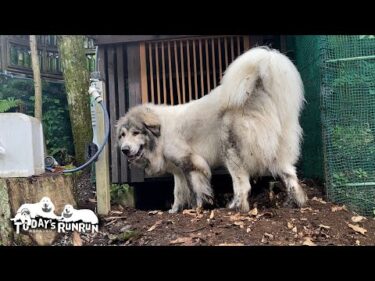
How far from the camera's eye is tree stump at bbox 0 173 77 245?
8.12 feet

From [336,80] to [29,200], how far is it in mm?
2297

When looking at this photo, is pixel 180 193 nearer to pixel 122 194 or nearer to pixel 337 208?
pixel 122 194

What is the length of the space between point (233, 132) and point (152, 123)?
0.65 meters

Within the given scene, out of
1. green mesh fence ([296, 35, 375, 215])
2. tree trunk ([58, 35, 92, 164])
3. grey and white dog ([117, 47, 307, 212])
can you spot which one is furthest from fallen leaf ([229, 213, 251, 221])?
tree trunk ([58, 35, 92, 164])

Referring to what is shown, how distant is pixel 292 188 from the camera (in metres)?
2.88

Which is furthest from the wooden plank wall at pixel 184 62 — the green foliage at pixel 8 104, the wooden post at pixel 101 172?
the green foliage at pixel 8 104

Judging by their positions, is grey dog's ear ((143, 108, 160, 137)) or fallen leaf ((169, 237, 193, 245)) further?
grey dog's ear ((143, 108, 160, 137))

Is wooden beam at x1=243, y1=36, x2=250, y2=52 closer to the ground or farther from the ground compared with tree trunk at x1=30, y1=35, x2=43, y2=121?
farther from the ground

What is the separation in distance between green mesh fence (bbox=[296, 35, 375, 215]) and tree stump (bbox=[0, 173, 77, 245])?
1.92 m

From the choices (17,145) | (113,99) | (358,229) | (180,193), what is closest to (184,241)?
(180,193)

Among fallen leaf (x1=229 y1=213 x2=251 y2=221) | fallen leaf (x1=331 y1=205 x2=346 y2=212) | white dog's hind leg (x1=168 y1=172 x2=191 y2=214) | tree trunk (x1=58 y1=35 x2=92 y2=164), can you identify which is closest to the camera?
fallen leaf (x1=229 y1=213 x2=251 y2=221)

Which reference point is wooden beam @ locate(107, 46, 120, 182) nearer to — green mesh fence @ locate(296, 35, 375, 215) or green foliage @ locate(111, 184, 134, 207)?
green foliage @ locate(111, 184, 134, 207)

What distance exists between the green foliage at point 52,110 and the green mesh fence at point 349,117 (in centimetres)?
215
